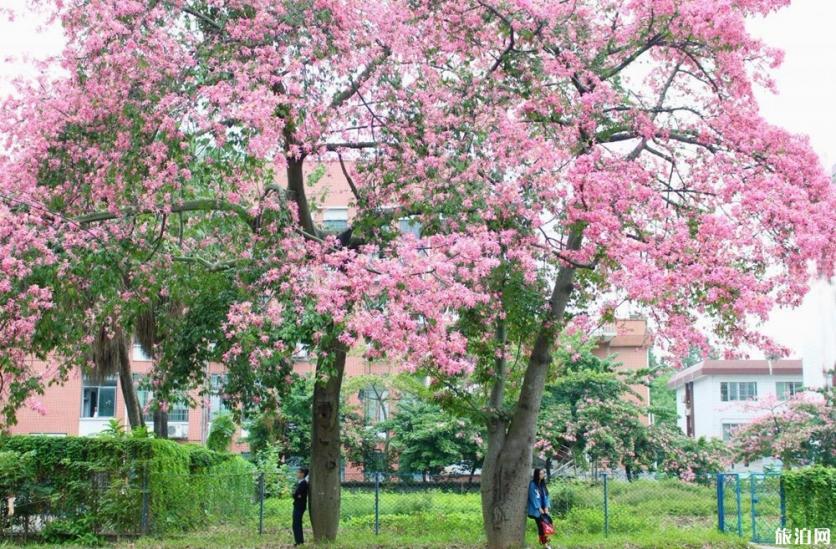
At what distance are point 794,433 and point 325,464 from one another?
59.0ft

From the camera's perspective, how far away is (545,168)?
13.6 meters

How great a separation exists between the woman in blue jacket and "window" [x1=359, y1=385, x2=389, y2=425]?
17140 mm

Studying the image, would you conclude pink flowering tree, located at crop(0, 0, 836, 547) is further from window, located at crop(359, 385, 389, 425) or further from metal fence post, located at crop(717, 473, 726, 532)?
window, located at crop(359, 385, 389, 425)

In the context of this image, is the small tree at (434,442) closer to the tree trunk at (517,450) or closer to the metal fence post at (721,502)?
the metal fence post at (721,502)

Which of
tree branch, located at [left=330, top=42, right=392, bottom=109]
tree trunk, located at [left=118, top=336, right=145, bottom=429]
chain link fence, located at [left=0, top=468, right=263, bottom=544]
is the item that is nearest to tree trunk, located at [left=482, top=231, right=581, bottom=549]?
tree branch, located at [left=330, top=42, right=392, bottom=109]

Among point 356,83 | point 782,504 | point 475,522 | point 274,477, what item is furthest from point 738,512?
point 274,477

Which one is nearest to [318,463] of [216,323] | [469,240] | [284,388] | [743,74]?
[284,388]

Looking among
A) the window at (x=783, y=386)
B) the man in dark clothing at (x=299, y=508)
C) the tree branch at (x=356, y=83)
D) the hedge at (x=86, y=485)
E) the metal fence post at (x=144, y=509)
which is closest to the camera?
the tree branch at (x=356, y=83)

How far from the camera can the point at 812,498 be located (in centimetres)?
1638

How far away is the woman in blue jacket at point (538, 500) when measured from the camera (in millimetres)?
15258

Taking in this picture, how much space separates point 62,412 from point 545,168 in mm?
30582

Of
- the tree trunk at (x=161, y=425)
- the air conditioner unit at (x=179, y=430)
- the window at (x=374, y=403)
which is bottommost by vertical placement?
the air conditioner unit at (x=179, y=430)

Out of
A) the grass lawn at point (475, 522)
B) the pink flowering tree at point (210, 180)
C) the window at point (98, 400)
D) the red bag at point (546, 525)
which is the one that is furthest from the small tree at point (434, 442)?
the pink flowering tree at point (210, 180)

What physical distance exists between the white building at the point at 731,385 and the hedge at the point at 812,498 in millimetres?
28500
